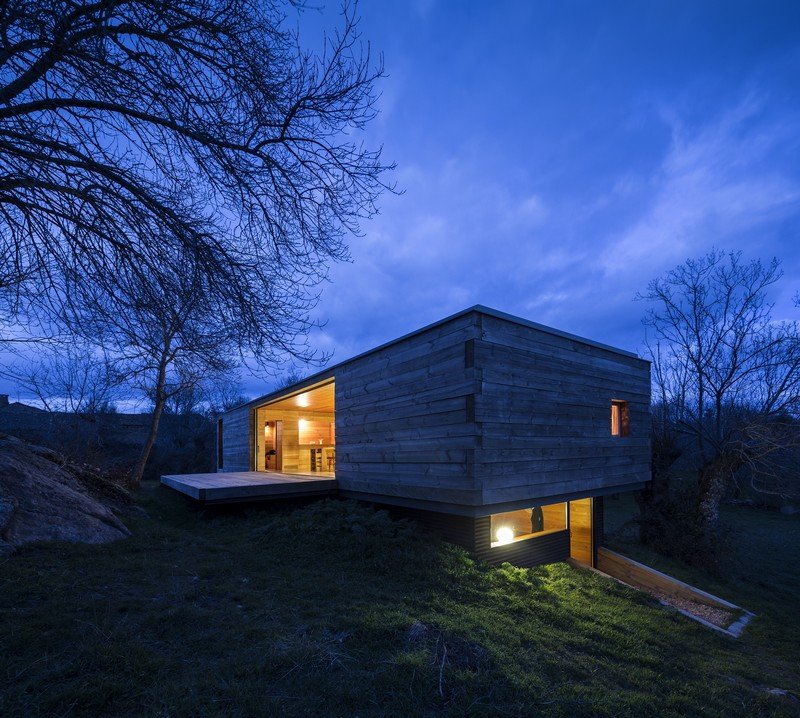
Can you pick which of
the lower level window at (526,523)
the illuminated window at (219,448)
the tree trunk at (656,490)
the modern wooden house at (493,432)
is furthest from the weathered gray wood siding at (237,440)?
the tree trunk at (656,490)

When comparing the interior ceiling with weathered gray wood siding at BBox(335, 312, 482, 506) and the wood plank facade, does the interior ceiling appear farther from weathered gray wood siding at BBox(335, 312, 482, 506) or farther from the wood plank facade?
weathered gray wood siding at BBox(335, 312, 482, 506)

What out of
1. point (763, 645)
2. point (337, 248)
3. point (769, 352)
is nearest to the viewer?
point (337, 248)

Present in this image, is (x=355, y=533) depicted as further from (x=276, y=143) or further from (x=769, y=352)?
(x=769, y=352)

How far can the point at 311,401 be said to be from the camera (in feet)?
42.1

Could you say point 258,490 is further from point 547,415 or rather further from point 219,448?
point 219,448

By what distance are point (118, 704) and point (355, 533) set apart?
4394mm

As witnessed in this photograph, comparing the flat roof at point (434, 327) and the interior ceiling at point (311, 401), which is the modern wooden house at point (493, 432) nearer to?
the flat roof at point (434, 327)

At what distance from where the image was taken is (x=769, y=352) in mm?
11328

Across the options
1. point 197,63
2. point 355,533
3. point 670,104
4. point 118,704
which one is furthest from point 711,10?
point 118,704

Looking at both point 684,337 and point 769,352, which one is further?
point 684,337

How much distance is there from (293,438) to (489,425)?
9835 millimetres

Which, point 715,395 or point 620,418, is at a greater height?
point 715,395

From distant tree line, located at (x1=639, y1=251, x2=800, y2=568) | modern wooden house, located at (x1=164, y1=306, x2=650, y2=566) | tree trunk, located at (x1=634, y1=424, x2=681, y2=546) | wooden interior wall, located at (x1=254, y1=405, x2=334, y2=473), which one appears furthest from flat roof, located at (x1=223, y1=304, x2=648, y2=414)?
distant tree line, located at (x1=639, y1=251, x2=800, y2=568)

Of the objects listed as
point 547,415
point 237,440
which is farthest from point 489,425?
point 237,440
